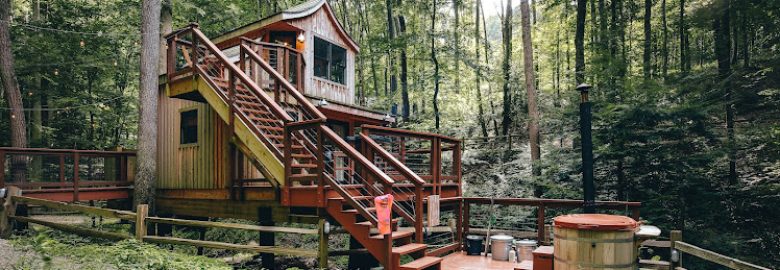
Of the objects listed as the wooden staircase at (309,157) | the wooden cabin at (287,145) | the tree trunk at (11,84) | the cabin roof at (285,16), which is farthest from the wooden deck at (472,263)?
the tree trunk at (11,84)

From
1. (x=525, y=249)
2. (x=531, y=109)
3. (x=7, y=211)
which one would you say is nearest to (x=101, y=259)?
(x=7, y=211)

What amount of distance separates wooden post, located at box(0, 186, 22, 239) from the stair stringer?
3992 mm

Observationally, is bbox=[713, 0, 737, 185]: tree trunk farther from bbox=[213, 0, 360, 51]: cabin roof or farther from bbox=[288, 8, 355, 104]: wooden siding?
bbox=[213, 0, 360, 51]: cabin roof

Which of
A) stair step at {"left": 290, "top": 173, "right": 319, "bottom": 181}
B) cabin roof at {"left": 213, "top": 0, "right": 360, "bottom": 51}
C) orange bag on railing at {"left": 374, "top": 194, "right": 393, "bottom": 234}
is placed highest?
cabin roof at {"left": 213, "top": 0, "right": 360, "bottom": 51}

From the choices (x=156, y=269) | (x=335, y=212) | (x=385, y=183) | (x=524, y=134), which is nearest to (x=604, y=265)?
(x=385, y=183)

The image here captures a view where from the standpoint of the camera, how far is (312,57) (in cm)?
1317

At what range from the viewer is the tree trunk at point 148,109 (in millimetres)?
10992

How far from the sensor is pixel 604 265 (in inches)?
193

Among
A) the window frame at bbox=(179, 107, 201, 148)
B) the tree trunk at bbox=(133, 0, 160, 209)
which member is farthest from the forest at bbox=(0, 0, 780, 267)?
the window frame at bbox=(179, 107, 201, 148)

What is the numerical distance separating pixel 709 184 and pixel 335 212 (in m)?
10.4

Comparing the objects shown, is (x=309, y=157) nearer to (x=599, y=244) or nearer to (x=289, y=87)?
(x=289, y=87)

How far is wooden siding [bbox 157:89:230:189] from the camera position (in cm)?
1028

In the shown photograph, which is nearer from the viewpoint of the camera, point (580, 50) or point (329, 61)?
point (329, 61)

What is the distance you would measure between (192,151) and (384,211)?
6.82 m
